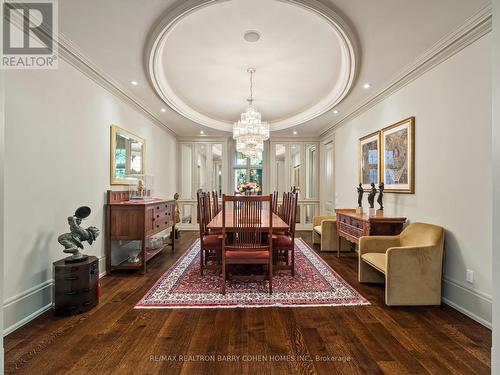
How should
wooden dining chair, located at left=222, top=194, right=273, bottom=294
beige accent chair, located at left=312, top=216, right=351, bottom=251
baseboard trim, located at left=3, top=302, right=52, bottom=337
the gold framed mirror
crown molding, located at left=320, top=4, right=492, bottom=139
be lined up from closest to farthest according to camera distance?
→ baseboard trim, located at left=3, top=302, right=52, bottom=337 < crown molding, located at left=320, top=4, right=492, bottom=139 < wooden dining chair, located at left=222, top=194, right=273, bottom=294 < the gold framed mirror < beige accent chair, located at left=312, top=216, right=351, bottom=251

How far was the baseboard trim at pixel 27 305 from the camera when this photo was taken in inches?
84.1

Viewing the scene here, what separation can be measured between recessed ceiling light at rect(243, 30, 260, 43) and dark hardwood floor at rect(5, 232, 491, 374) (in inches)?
119

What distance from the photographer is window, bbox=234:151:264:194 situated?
24.3ft

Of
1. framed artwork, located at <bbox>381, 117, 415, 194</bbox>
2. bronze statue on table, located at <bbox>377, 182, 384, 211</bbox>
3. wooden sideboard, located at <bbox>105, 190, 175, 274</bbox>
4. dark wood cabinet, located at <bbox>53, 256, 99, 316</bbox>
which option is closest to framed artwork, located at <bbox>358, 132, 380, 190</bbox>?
framed artwork, located at <bbox>381, 117, 415, 194</bbox>

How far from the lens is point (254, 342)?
2.04 m

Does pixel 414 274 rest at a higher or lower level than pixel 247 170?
lower

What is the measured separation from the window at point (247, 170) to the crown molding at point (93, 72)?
125 inches

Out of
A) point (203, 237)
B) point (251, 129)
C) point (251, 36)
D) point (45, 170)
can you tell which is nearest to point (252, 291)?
point (203, 237)

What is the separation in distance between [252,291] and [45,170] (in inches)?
98.4

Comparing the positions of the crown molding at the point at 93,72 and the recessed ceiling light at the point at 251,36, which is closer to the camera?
the crown molding at the point at 93,72

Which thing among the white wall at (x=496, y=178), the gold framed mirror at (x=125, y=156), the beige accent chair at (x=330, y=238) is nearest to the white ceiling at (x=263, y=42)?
the gold framed mirror at (x=125, y=156)

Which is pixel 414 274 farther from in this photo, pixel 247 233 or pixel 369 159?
pixel 369 159

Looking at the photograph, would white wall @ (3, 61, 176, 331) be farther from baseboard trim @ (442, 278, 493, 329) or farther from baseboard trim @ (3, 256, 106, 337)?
baseboard trim @ (442, 278, 493, 329)

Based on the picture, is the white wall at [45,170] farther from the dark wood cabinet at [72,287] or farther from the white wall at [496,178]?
the white wall at [496,178]
